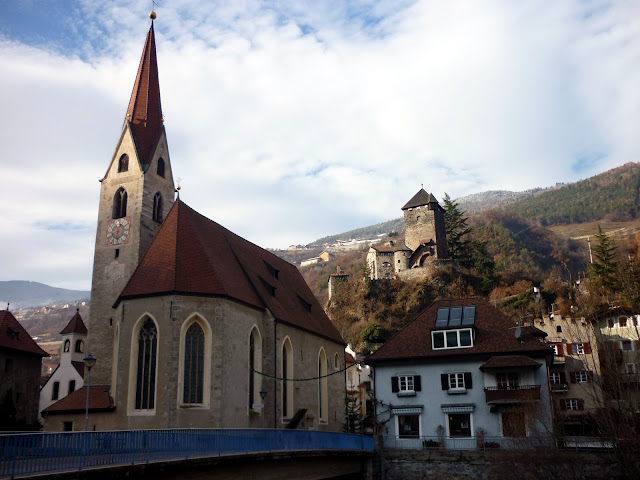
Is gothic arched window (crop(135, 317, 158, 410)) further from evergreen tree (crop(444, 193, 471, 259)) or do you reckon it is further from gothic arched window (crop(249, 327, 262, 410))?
evergreen tree (crop(444, 193, 471, 259))

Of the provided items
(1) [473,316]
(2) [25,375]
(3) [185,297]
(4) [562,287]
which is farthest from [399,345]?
(4) [562,287]

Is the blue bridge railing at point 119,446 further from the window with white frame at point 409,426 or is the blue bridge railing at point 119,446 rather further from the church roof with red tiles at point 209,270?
the window with white frame at point 409,426

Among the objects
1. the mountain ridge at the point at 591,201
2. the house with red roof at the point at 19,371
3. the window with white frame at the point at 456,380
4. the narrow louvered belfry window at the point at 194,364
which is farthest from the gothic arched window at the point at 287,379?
the mountain ridge at the point at 591,201

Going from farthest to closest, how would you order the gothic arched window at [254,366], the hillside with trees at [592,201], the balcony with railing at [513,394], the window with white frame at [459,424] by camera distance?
the hillside with trees at [592,201] → the window with white frame at [459,424] → the balcony with railing at [513,394] → the gothic arched window at [254,366]

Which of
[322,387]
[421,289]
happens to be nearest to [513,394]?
[322,387]

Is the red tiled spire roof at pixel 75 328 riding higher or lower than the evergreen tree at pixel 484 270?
lower

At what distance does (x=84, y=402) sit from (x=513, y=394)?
65.2 ft

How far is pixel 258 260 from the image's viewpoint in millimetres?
37125

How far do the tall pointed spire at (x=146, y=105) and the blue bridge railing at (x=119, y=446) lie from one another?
1942 cm

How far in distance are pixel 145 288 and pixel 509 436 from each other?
1787 cm

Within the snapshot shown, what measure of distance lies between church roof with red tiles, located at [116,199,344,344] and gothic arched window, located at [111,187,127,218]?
4.46m

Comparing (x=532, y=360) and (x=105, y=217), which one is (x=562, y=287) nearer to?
(x=532, y=360)

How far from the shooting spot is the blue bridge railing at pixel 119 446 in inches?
470

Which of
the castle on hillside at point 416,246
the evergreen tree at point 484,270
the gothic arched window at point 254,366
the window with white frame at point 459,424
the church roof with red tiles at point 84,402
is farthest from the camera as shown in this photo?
the castle on hillside at point 416,246
